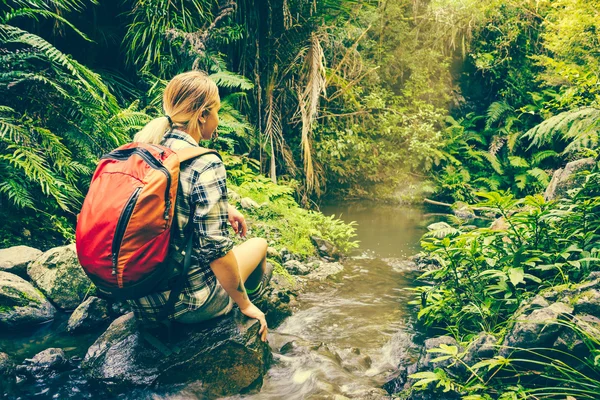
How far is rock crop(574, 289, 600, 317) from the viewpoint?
96.3 inches

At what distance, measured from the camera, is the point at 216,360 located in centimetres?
280

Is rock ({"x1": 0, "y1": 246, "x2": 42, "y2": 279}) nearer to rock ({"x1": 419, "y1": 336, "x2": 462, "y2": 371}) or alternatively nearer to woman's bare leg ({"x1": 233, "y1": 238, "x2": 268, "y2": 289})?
woman's bare leg ({"x1": 233, "y1": 238, "x2": 268, "y2": 289})

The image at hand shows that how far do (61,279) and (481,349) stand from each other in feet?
11.3

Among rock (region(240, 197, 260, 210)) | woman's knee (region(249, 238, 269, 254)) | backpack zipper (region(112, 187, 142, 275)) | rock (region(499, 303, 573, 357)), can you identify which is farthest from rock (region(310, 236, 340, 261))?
backpack zipper (region(112, 187, 142, 275))

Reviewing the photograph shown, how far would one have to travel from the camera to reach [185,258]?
240cm

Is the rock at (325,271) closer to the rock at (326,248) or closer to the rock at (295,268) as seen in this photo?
the rock at (295,268)

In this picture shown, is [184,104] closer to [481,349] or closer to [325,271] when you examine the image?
[481,349]

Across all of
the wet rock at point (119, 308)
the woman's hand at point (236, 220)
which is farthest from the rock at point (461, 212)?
the wet rock at point (119, 308)

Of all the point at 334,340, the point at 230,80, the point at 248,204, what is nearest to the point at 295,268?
the point at 248,204

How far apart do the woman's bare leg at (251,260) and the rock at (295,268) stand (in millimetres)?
2161

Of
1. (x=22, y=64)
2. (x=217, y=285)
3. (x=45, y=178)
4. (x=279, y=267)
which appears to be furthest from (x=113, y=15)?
(x=217, y=285)

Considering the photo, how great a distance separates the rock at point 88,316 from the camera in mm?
3543

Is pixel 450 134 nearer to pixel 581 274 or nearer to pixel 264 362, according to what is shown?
pixel 581 274

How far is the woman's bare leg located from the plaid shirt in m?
0.46
